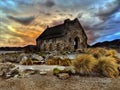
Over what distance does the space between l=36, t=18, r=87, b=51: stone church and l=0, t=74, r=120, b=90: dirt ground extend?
20.1m

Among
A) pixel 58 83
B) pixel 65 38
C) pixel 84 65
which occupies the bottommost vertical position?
Result: pixel 58 83

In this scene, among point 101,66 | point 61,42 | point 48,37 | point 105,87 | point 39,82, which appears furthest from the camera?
point 48,37

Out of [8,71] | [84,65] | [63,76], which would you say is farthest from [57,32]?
[63,76]

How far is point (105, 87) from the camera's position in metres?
7.93

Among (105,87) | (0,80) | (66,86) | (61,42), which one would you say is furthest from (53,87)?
(61,42)

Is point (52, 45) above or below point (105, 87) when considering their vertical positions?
above

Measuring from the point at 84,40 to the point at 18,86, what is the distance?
83.5 ft

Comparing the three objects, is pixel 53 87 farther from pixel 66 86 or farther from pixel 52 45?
pixel 52 45

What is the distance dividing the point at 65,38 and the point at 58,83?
20974 mm

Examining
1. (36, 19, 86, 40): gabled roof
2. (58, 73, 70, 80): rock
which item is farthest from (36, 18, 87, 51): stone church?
(58, 73, 70, 80): rock

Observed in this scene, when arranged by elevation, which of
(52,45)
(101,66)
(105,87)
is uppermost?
(52,45)

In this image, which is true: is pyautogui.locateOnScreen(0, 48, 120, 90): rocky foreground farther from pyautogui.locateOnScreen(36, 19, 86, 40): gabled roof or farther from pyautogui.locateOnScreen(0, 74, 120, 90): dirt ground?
pyautogui.locateOnScreen(36, 19, 86, 40): gabled roof

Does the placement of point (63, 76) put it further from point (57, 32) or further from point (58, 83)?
point (57, 32)

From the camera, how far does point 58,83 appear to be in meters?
8.42
